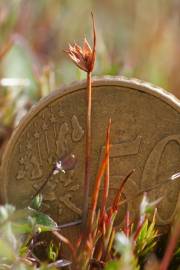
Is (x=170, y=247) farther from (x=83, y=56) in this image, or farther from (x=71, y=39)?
(x=71, y=39)

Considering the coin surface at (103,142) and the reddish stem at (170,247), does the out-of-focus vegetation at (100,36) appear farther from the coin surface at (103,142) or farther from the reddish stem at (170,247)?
the reddish stem at (170,247)

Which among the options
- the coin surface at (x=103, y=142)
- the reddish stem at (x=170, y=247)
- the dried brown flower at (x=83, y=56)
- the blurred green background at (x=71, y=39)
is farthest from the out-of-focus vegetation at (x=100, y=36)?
the reddish stem at (x=170, y=247)

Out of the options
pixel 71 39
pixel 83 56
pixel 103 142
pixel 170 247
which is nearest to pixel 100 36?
pixel 71 39

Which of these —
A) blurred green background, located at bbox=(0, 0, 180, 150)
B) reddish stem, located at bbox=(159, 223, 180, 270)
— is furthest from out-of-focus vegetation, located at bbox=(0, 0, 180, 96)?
reddish stem, located at bbox=(159, 223, 180, 270)

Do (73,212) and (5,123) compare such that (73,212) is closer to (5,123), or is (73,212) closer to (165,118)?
(165,118)

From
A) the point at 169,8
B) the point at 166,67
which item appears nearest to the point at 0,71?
the point at 166,67

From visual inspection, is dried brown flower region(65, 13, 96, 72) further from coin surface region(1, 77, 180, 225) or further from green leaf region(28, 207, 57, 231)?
green leaf region(28, 207, 57, 231)
